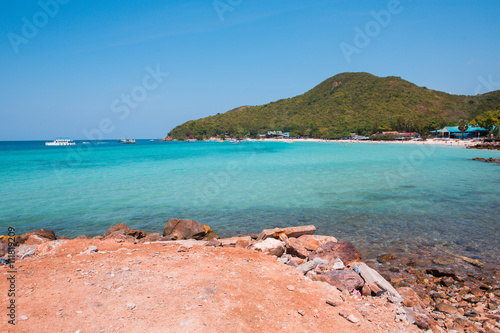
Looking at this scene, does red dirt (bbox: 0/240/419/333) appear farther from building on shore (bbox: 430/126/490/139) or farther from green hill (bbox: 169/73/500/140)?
green hill (bbox: 169/73/500/140)

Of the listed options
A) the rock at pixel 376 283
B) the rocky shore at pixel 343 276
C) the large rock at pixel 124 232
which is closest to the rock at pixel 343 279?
the rocky shore at pixel 343 276

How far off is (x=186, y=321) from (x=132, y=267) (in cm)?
275

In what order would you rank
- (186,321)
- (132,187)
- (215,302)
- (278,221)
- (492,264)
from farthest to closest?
1. (132,187)
2. (278,221)
3. (492,264)
4. (215,302)
5. (186,321)

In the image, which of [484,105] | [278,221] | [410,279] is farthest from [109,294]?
[484,105]

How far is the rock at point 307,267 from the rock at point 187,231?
419 centimetres

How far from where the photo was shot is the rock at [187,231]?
33.4 ft

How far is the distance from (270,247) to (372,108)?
16003cm

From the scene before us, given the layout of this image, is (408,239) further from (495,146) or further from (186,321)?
(495,146)

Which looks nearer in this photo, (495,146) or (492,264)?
(492,264)

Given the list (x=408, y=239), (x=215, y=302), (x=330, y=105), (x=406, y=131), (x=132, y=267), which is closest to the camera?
(x=215, y=302)

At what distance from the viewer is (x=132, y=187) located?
22328 mm

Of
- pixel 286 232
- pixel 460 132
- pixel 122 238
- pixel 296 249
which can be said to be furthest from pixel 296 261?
pixel 460 132

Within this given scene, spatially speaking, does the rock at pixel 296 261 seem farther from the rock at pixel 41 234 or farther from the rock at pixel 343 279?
the rock at pixel 41 234

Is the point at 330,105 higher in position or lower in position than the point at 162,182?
higher
